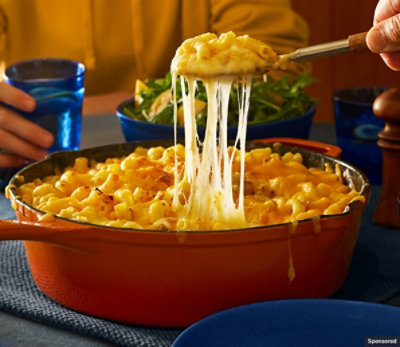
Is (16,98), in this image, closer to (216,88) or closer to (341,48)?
(216,88)

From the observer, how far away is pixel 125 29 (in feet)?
9.84

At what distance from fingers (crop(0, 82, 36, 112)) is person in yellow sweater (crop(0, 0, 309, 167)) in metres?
1.20

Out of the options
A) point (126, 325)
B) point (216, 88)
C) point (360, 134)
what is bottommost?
point (126, 325)

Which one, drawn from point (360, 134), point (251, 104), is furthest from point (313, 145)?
point (251, 104)

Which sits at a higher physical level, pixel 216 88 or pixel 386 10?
pixel 386 10

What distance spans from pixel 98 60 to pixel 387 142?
5.92ft

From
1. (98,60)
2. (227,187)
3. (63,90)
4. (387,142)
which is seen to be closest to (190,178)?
(227,187)

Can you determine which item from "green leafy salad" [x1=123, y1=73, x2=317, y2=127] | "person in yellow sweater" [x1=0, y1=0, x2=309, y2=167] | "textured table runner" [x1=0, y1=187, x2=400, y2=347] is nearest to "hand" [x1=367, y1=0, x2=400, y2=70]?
"textured table runner" [x1=0, y1=187, x2=400, y2=347]

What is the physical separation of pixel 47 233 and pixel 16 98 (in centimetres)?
76

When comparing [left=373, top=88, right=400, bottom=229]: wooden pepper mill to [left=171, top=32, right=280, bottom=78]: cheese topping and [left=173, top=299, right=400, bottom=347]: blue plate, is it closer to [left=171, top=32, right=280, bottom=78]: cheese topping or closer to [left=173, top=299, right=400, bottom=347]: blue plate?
[left=171, top=32, right=280, bottom=78]: cheese topping

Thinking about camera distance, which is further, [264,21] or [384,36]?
[264,21]

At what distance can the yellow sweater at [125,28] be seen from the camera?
2.93 meters

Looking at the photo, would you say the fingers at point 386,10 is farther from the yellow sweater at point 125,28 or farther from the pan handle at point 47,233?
the yellow sweater at point 125,28

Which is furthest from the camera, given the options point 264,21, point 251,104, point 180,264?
point 264,21
